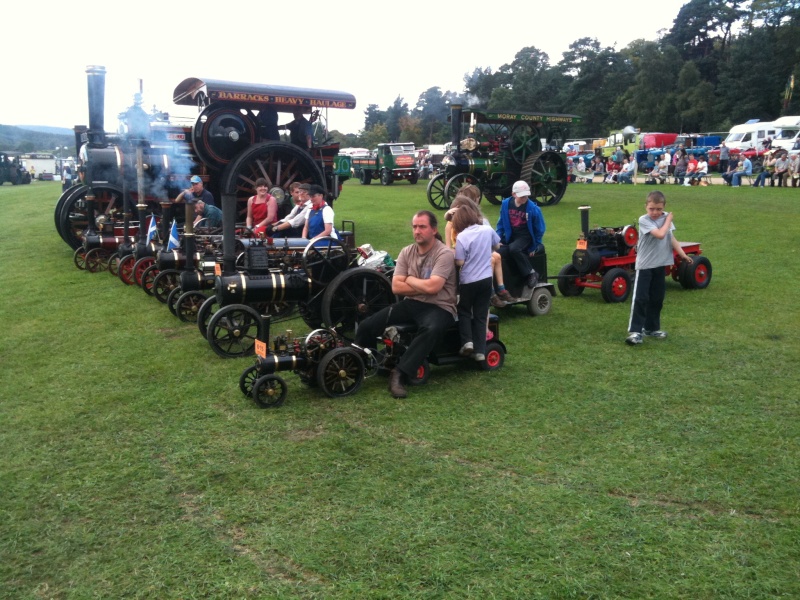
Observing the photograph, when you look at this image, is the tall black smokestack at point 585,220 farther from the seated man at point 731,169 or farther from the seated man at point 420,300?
the seated man at point 731,169

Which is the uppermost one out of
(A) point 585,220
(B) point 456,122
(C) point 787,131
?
(C) point 787,131

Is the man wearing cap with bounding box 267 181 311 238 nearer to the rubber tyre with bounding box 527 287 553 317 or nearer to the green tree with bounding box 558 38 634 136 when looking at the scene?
the rubber tyre with bounding box 527 287 553 317

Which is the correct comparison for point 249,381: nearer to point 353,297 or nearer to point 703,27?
point 353,297

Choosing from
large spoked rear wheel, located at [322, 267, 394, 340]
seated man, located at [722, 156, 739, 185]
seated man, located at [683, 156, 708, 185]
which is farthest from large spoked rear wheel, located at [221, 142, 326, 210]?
seated man, located at [722, 156, 739, 185]

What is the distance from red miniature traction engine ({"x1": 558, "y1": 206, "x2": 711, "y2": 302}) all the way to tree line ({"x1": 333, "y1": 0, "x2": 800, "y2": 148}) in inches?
1727

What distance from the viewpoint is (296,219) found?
8562mm

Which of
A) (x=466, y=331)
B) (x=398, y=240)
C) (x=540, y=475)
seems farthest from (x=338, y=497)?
(x=398, y=240)

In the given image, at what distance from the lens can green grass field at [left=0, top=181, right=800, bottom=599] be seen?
3043mm

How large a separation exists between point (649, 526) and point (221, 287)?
13.4 feet

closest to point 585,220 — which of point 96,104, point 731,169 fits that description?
point 96,104

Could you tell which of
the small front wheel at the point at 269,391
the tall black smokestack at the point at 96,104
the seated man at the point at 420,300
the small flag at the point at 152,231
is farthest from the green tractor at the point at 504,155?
the small front wheel at the point at 269,391

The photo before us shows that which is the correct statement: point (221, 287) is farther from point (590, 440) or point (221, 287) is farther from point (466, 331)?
point (590, 440)

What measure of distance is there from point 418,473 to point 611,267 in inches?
214

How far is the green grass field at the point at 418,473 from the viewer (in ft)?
9.98
